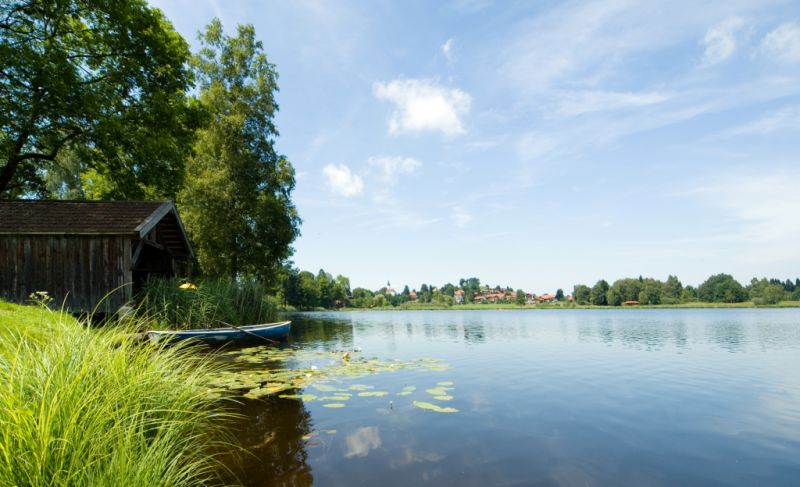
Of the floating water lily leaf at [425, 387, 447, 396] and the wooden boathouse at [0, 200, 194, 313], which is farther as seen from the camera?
the wooden boathouse at [0, 200, 194, 313]

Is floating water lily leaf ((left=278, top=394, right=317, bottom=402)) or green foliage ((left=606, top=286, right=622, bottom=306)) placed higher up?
floating water lily leaf ((left=278, top=394, right=317, bottom=402))

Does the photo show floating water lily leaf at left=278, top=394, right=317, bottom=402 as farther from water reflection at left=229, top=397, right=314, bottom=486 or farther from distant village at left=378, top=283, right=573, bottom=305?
distant village at left=378, top=283, right=573, bottom=305

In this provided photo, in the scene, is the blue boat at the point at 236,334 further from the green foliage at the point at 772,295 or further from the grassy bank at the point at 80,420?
the green foliage at the point at 772,295

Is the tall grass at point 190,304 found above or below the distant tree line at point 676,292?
above

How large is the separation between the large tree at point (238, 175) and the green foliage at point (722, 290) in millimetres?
129162

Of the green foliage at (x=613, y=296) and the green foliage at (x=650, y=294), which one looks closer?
the green foliage at (x=650, y=294)

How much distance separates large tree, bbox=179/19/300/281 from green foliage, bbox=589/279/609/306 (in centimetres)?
11727

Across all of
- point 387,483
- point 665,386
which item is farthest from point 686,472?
point 665,386

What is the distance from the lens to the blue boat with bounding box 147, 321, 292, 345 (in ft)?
43.5

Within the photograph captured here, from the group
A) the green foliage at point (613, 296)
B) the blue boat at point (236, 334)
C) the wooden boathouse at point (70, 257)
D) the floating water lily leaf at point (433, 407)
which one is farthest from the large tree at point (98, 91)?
the green foliage at point (613, 296)

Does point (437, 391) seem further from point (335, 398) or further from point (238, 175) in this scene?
point (238, 175)

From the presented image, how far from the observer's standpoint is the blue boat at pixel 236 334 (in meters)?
13.3

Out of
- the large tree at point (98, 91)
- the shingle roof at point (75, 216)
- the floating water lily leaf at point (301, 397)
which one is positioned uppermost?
the large tree at point (98, 91)

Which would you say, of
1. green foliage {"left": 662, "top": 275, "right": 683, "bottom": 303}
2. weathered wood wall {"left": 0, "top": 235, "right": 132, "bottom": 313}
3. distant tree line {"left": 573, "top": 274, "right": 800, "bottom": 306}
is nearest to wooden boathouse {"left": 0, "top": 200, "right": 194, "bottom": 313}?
weathered wood wall {"left": 0, "top": 235, "right": 132, "bottom": 313}
